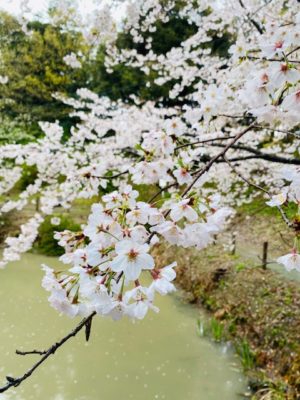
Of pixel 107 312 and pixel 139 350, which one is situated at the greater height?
pixel 107 312

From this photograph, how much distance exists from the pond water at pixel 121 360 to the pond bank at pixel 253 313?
0.21 metres

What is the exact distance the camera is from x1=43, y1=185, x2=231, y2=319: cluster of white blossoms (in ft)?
2.52

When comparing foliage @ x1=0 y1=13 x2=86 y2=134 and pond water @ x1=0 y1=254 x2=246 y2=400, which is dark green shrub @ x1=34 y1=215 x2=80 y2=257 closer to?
pond water @ x1=0 y1=254 x2=246 y2=400

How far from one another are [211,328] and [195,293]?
1001 mm

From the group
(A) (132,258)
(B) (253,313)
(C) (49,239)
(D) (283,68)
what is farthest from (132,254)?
(C) (49,239)

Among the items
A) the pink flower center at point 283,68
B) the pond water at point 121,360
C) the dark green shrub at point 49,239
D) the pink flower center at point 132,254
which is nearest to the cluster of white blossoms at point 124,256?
the pink flower center at point 132,254

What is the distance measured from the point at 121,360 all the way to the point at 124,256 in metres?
3.60

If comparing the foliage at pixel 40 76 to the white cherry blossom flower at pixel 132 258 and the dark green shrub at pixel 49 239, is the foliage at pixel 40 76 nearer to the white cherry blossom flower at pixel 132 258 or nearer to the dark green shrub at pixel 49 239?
the dark green shrub at pixel 49 239

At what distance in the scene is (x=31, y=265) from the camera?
23.5 feet

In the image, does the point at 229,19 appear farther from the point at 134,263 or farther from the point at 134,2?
the point at 134,263

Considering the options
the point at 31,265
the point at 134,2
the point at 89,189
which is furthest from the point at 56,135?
the point at 31,265

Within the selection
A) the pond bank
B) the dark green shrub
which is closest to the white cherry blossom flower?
the pond bank

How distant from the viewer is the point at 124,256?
0.76 meters

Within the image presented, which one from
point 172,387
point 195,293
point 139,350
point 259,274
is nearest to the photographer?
point 172,387
